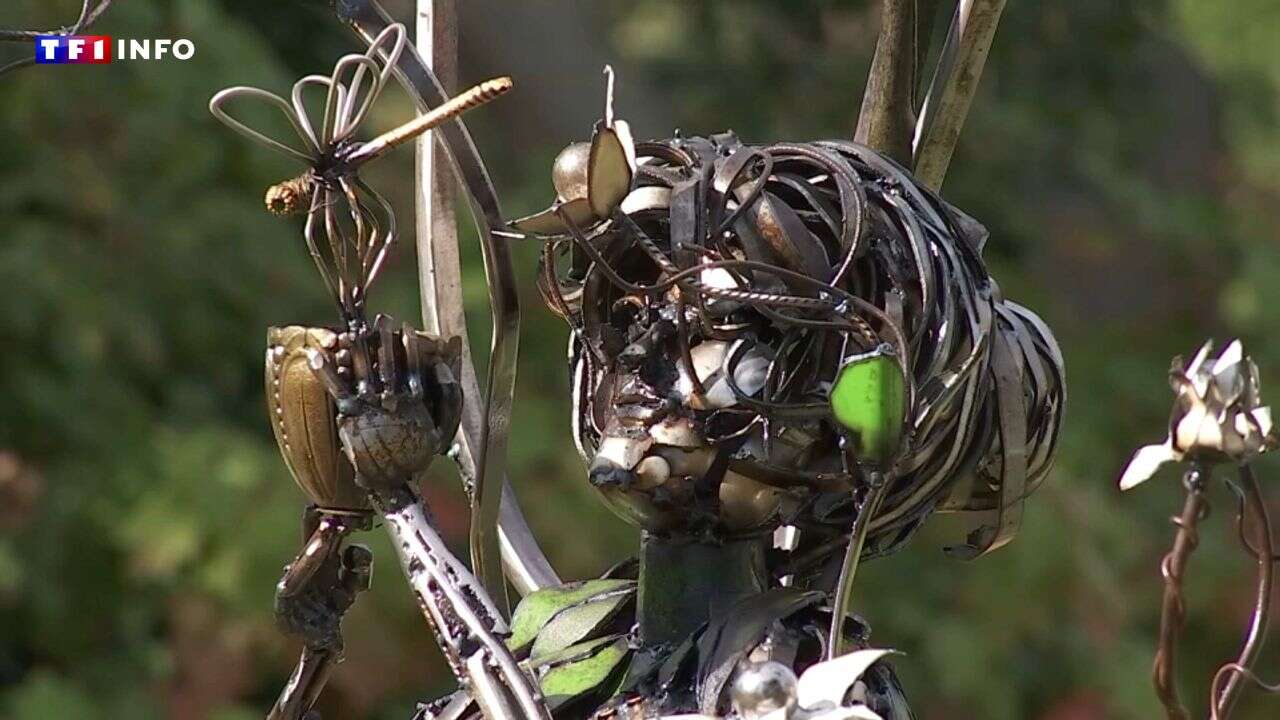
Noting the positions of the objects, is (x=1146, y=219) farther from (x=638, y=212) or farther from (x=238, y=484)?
(x=638, y=212)

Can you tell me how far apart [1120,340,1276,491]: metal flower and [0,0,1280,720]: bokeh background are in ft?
4.83

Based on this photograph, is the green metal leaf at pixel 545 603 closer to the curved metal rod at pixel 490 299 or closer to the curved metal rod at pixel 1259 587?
the curved metal rod at pixel 490 299

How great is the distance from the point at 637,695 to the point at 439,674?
1.43 meters

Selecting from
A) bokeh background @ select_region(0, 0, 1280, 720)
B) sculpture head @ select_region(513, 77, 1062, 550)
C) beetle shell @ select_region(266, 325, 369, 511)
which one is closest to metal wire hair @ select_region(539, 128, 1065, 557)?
sculpture head @ select_region(513, 77, 1062, 550)

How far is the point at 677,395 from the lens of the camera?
81 cm

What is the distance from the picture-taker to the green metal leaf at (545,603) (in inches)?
35.0

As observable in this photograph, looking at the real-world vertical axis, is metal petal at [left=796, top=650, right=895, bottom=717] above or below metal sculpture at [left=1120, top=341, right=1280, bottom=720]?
below

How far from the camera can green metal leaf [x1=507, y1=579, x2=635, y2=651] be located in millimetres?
889

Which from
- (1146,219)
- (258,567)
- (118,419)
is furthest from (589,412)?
(1146,219)

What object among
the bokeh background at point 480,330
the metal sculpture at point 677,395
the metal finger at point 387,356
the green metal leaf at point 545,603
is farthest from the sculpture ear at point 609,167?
the bokeh background at point 480,330

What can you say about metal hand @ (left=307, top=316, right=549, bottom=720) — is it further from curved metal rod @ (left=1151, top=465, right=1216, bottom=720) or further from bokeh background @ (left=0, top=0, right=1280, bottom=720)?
bokeh background @ (left=0, top=0, right=1280, bottom=720)

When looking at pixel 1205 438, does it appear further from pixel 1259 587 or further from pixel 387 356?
pixel 387 356

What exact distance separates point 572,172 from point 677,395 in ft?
0.32

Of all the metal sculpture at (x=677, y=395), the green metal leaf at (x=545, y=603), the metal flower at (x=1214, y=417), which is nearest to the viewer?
the metal flower at (x=1214, y=417)
